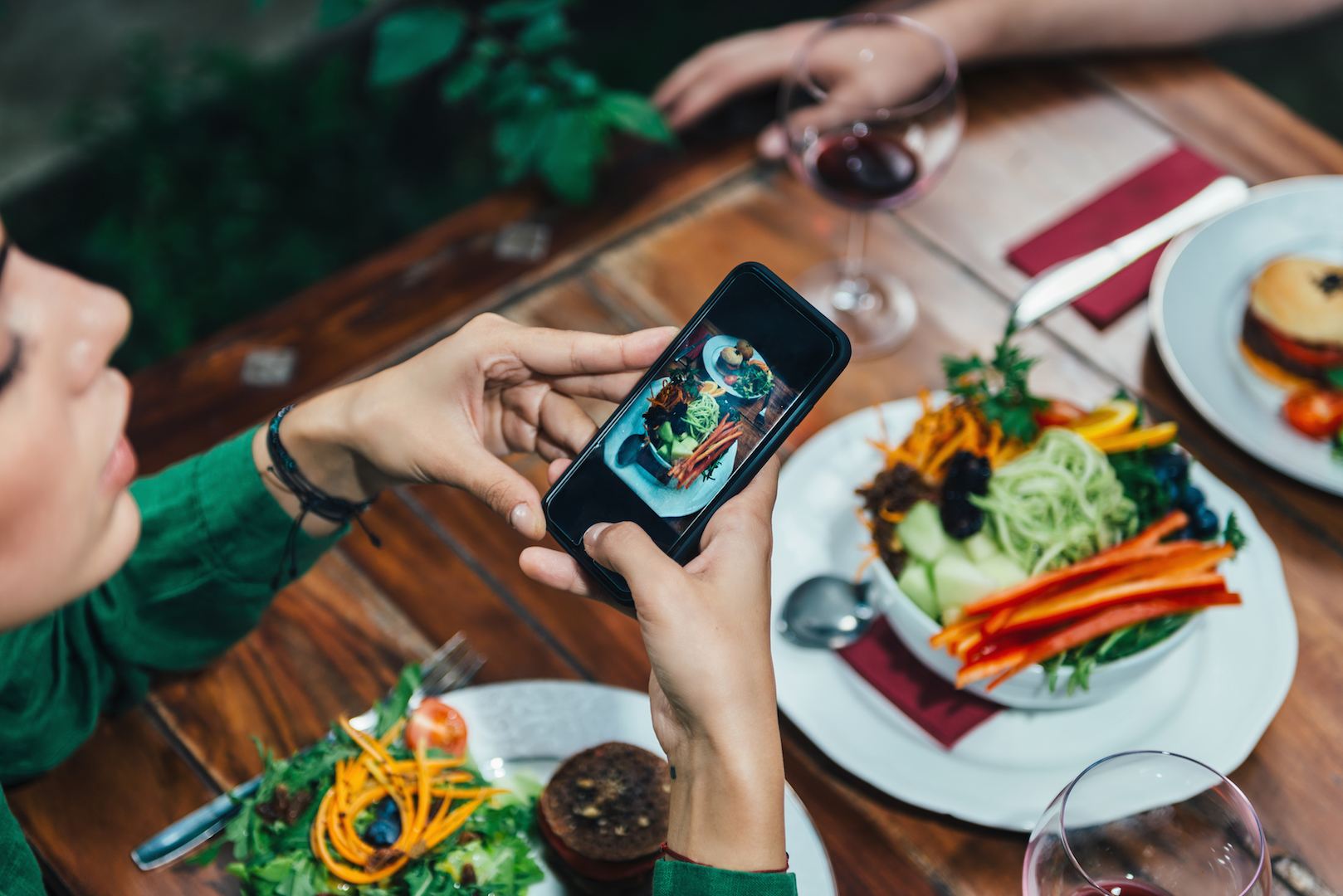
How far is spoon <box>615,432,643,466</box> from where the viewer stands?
3.82 feet

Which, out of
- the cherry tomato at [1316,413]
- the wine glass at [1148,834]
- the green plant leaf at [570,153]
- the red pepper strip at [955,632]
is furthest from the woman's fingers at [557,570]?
the cherry tomato at [1316,413]

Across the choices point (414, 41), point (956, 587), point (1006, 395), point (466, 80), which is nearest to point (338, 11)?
point (414, 41)

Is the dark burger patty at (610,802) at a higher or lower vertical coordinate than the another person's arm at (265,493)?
lower

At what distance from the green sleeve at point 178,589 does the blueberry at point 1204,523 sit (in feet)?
3.27

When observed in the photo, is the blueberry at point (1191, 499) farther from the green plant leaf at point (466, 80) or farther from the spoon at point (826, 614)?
the green plant leaf at point (466, 80)

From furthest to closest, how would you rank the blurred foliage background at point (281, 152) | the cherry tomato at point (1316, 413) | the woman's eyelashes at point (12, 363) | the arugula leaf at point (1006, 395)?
the blurred foliage background at point (281, 152)
the cherry tomato at point (1316, 413)
the arugula leaf at point (1006, 395)
the woman's eyelashes at point (12, 363)

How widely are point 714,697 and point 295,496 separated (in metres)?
0.57

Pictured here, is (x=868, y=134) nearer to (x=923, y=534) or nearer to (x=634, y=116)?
(x=634, y=116)

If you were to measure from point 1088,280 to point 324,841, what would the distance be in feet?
4.00

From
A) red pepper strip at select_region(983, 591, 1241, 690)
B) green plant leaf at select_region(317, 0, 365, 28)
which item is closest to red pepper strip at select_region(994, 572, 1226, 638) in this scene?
red pepper strip at select_region(983, 591, 1241, 690)

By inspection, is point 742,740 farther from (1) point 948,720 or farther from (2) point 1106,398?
(2) point 1106,398

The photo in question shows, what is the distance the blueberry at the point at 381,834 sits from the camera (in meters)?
1.15

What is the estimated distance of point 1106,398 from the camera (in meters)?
1.56

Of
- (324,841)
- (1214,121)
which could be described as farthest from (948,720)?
(1214,121)
